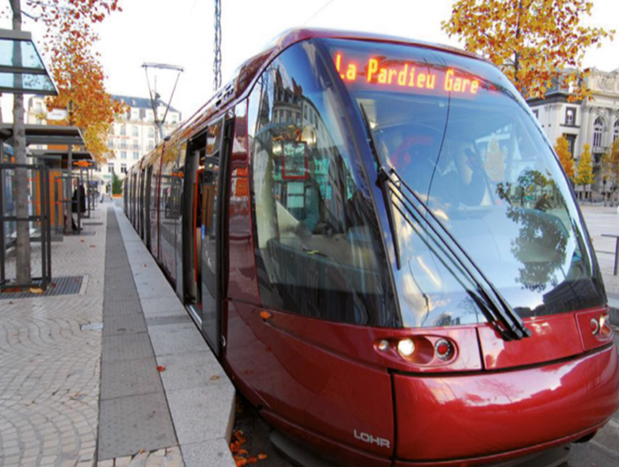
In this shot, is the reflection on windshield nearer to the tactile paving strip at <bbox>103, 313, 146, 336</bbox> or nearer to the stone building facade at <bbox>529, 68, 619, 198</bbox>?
the tactile paving strip at <bbox>103, 313, 146, 336</bbox>

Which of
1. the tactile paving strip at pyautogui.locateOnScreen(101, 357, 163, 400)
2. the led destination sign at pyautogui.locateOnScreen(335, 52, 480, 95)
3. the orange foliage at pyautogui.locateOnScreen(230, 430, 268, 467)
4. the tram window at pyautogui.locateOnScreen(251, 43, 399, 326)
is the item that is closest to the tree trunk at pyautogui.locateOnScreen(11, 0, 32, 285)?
the tactile paving strip at pyautogui.locateOnScreen(101, 357, 163, 400)

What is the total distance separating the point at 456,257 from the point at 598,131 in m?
94.6

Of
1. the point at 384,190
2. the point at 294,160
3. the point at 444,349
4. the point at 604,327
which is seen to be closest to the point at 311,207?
the point at 294,160

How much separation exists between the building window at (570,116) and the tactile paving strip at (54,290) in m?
85.4

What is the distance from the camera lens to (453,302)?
8.02ft

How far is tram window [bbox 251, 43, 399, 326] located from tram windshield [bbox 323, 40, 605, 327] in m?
0.14

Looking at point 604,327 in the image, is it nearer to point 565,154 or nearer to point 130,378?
point 130,378

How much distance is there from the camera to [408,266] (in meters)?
2.46

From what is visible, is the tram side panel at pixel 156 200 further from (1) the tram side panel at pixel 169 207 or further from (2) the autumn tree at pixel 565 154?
(2) the autumn tree at pixel 565 154

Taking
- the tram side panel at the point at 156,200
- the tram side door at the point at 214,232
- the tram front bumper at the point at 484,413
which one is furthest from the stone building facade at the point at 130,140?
the tram front bumper at the point at 484,413

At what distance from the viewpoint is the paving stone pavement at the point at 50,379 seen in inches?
119

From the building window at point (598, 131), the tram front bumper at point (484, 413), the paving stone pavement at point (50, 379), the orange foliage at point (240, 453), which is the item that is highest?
the building window at point (598, 131)

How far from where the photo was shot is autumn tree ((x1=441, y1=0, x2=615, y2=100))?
32.1ft

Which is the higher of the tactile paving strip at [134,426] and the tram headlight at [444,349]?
the tram headlight at [444,349]
